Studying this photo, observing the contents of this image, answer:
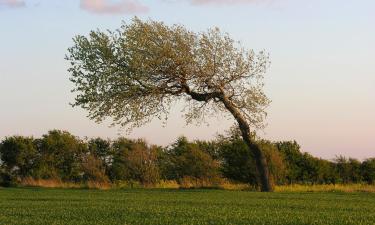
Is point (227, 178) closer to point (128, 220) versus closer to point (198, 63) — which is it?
point (198, 63)

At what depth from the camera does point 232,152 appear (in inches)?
1950

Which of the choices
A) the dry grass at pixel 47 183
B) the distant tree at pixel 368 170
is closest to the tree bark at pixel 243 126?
the dry grass at pixel 47 183

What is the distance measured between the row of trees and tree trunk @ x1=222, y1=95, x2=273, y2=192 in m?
2.57

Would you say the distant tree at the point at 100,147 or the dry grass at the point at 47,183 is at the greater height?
the distant tree at the point at 100,147

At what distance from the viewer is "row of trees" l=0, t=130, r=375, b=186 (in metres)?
49.2

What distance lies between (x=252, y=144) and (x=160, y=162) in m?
17.1

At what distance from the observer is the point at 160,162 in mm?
57344

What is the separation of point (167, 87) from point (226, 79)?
12.3 ft

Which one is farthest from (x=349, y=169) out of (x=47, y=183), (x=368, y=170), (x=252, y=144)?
(x=47, y=183)

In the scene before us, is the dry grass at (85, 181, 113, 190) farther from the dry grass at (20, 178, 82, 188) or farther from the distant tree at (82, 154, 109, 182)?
the distant tree at (82, 154, 109, 182)

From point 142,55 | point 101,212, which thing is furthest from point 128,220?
point 142,55

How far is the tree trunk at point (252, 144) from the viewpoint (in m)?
41.3

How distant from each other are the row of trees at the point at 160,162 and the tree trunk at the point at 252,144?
8.44 ft

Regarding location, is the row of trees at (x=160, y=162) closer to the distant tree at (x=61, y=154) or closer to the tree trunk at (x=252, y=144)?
the distant tree at (x=61, y=154)
